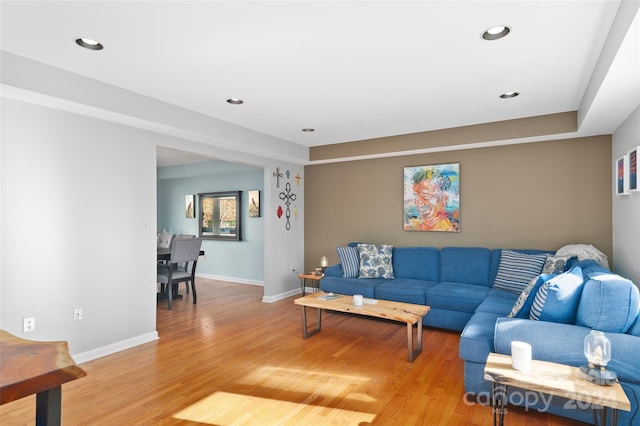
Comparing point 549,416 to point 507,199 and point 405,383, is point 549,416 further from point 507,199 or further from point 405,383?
point 507,199

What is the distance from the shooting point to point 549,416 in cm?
238

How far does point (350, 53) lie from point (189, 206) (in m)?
6.36

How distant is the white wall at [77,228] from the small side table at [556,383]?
3.37 m

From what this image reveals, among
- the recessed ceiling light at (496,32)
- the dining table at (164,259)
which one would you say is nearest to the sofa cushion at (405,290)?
the recessed ceiling light at (496,32)

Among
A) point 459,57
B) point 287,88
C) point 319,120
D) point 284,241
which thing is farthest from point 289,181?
point 459,57

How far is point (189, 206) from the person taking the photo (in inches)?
317

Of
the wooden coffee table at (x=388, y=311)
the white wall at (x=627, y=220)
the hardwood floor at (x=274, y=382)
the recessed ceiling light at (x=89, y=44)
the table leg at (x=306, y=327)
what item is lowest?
the hardwood floor at (x=274, y=382)

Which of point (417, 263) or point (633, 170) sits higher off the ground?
point (633, 170)

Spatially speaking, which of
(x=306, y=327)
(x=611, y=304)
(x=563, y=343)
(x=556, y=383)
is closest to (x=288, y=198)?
(x=306, y=327)

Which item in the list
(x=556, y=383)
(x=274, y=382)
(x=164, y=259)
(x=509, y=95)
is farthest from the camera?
(x=164, y=259)

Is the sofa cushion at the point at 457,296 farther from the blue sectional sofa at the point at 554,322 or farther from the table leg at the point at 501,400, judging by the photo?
the table leg at the point at 501,400

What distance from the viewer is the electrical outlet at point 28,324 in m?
2.96

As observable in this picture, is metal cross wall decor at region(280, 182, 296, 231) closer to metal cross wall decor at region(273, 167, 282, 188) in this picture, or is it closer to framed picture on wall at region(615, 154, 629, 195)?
metal cross wall decor at region(273, 167, 282, 188)

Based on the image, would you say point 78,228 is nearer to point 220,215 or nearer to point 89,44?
point 89,44
